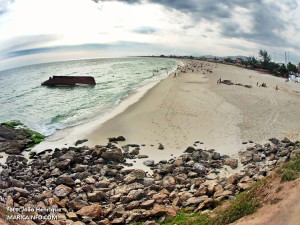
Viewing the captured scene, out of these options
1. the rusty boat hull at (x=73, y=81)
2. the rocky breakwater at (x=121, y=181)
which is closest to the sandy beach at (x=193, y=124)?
the rocky breakwater at (x=121, y=181)

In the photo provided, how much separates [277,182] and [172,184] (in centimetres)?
602

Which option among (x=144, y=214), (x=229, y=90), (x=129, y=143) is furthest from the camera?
(x=229, y=90)

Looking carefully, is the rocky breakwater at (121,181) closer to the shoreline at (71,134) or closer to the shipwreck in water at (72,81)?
the shoreline at (71,134)

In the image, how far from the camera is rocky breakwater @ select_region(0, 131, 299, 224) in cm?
1300

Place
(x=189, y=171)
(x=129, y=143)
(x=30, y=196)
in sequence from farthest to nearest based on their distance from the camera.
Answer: (x=129, y=143) < (x=189, y=171) < (x=30, y=196)

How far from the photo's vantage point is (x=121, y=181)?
55.1 ft

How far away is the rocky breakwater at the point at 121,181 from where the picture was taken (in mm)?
12999

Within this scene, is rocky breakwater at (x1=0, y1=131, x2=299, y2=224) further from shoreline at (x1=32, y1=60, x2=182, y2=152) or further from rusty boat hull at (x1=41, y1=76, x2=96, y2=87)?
rusty boat hull at (x1=41, y1=76, x2=96, y2=87)

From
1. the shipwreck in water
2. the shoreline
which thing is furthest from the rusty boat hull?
the shoreline

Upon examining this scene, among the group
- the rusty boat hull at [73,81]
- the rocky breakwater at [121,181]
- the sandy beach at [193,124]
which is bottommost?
the rocky breakwater at [121,181]

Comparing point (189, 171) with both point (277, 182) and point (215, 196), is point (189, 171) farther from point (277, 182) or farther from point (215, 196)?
point (277, 182)

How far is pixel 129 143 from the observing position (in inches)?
925

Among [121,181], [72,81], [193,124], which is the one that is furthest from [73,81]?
[121,181]

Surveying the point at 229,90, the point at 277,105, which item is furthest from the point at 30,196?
the point at 229,90
